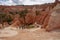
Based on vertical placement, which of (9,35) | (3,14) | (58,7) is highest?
(58,7)

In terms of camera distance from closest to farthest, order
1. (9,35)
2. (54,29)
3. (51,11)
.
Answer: (9,35)
(54,29)
(51,11)

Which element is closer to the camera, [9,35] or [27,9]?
[9,35]

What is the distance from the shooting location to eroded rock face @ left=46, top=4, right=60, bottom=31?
1402 mm

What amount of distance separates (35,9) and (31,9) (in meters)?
0.05

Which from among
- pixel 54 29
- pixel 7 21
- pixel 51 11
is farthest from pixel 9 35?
pixel 51 11

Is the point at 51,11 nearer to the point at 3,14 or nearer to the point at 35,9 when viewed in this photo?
the point at 35,9

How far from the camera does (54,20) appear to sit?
1429 mm

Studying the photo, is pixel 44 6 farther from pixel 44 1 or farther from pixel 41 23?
pixel 41 23

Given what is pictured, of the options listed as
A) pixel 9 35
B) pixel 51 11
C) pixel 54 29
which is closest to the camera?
pixel 9 35

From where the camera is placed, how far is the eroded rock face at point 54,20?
1402 millimetres

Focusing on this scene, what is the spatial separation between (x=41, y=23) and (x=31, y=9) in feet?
0.69

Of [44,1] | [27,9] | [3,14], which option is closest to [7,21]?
[3,14]

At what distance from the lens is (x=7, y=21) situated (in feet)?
5.25

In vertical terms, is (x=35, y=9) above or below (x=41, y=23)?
above
